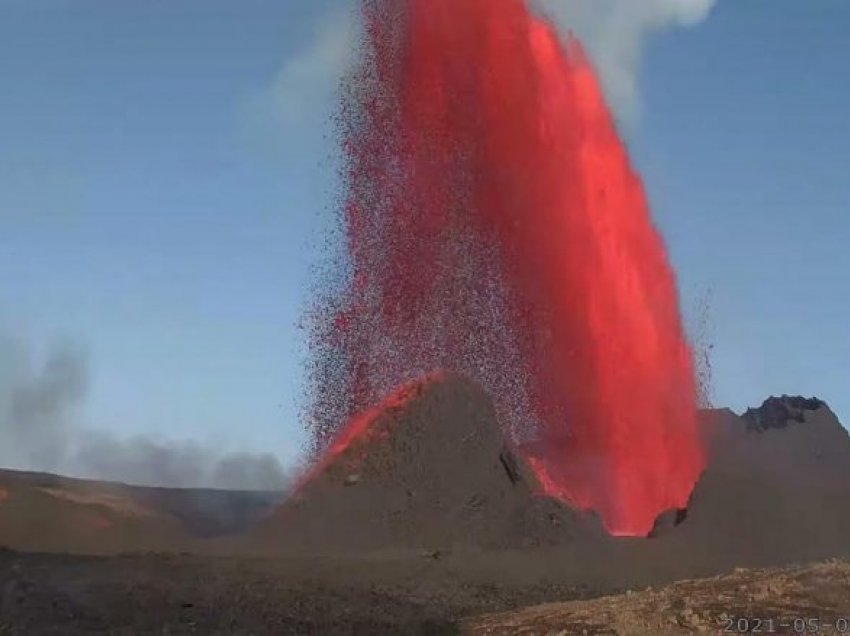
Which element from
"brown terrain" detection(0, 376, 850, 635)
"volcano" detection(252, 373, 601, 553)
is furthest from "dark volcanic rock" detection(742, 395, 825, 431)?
"volcano" detection(252, 373, 601, 553)

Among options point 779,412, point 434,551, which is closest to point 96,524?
point 434,551

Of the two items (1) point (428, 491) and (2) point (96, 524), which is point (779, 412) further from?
(2) point (96, 524)

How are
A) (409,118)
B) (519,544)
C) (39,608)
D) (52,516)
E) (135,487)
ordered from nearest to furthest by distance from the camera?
(39,608) < (519,544) < (52,516) < (409,118) < (135,487)

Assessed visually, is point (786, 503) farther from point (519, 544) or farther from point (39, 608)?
point (39, 608)

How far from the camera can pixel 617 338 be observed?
35594 mm

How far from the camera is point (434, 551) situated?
26.8 metres

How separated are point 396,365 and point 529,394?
15.2ft

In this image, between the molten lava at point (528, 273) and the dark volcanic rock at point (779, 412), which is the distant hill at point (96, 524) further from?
the dark volcanic rock at point (779, 412)

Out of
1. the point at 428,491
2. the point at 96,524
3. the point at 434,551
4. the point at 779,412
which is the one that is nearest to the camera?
the point at 434,551

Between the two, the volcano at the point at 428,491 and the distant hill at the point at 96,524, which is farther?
the distant hill at the point at 96,524

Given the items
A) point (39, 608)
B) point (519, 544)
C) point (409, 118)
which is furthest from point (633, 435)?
point (39, 608)

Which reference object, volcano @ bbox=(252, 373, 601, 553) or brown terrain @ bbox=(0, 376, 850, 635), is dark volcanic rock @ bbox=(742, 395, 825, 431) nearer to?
brown terrain @ bbox=(0, 376, 850, 635)

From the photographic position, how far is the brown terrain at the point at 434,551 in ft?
56.3

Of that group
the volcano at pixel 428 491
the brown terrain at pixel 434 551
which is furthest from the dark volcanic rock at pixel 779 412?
the volcano at pixel 428 491
